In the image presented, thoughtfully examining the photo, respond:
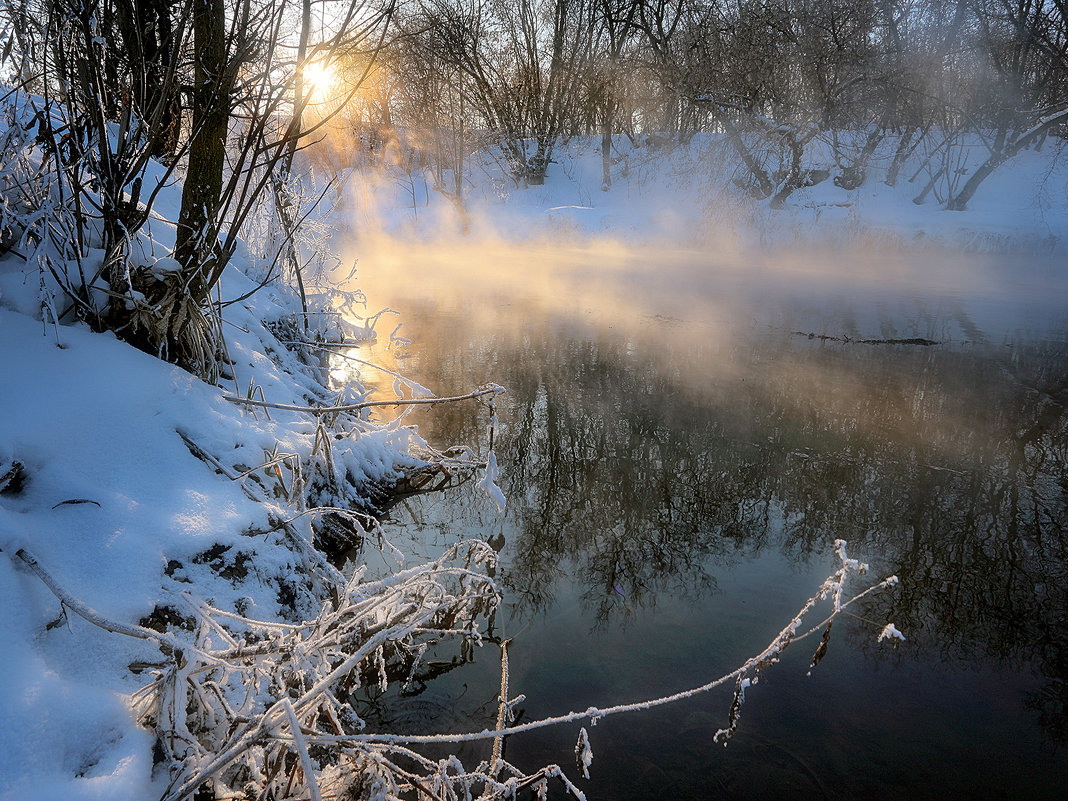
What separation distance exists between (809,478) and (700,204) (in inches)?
677

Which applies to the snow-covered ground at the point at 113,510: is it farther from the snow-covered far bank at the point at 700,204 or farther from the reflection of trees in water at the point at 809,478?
the snow-covered far bank at the point at 700,204

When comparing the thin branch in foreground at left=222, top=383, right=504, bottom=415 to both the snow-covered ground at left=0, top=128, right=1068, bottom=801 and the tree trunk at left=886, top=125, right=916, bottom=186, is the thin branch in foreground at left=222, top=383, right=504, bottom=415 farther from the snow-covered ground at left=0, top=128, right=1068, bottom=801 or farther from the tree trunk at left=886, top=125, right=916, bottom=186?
the tree trunk at left=886, top=125, right=916, bottom=186

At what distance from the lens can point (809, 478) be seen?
5562 mm

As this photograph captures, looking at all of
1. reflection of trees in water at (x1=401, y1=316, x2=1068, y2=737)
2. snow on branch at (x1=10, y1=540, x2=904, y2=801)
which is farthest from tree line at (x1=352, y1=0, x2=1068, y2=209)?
snow on branch at (x1=10, y1=540, x2=904, y2=801)

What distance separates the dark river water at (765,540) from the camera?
297 cm

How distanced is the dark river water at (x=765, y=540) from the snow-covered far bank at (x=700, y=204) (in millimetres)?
9437

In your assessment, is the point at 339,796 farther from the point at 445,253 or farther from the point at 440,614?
the point at 445,253

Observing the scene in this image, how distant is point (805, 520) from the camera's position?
16.2 ft

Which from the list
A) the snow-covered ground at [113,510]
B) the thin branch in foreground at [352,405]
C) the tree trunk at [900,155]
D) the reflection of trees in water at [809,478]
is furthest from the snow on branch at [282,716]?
the tree trunk at [900,155]

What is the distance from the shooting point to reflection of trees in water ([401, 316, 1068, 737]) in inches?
161

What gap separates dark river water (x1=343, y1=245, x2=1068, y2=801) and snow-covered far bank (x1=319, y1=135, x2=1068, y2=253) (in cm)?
944

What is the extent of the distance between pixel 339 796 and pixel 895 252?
20.3 meters

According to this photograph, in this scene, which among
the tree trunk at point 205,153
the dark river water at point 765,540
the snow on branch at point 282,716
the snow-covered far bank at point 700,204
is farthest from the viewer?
the snow-covered far bank at point 700,204

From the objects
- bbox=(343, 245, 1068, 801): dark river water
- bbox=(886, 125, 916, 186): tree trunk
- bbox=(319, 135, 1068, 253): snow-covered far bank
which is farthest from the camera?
bbox=(886, 125, 916, 186): tree trunk
